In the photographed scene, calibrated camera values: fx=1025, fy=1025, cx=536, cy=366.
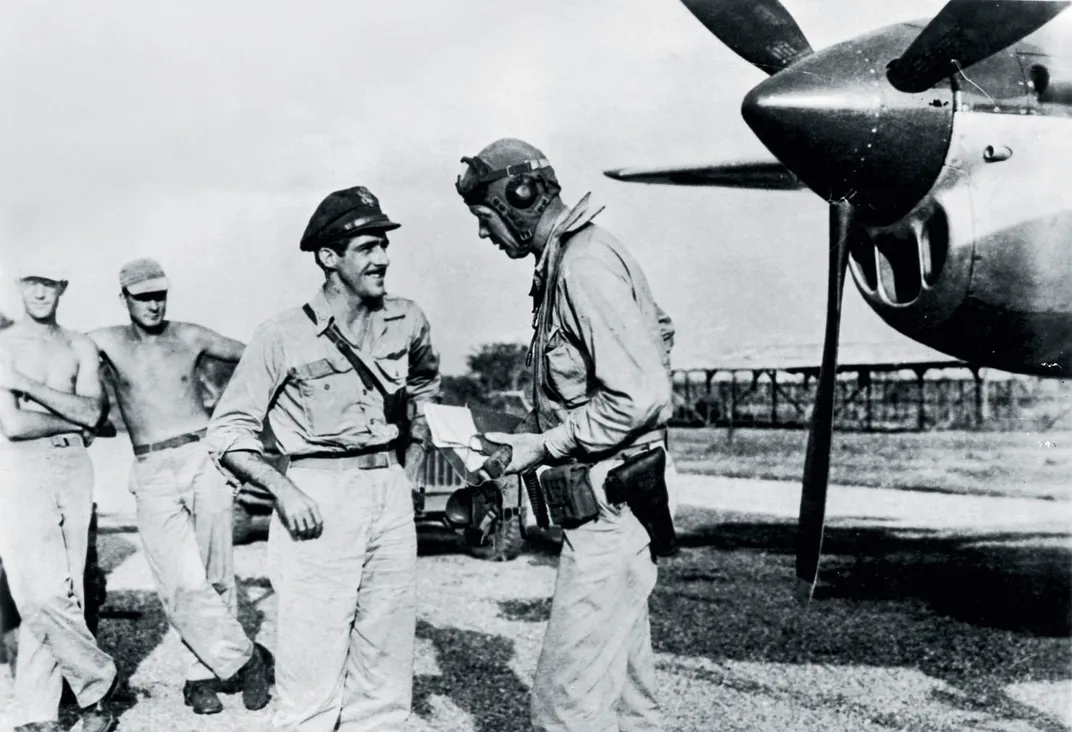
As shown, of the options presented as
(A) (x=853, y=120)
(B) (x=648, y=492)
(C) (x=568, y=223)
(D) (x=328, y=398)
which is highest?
(A) (x=853, y=120)

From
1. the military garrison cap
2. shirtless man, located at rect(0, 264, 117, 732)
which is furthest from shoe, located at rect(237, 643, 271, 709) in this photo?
the military garrison cap

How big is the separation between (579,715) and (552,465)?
74 cm

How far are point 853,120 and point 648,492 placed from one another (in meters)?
2.43

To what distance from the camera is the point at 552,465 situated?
125 inches

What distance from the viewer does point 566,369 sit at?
3.20 meters

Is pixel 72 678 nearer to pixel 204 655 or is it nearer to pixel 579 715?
Result: pixel 204 655

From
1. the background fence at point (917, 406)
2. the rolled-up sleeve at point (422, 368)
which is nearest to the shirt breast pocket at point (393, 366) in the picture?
the rolled-up sleeve at point (422, 368)

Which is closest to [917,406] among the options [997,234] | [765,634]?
[765,634]

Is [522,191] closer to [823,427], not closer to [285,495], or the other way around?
[285,495]

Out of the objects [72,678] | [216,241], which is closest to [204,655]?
[72,678]

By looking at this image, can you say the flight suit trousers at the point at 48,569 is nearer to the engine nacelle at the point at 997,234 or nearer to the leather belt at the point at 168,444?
the leather belt at the point at 168,444

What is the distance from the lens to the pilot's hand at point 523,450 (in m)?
3.10

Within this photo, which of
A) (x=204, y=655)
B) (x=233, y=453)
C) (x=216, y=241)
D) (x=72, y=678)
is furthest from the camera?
(x=216, y=241)

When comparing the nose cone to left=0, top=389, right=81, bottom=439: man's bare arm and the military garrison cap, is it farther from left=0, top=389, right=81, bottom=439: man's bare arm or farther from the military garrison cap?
left=0, top=389, right=81, bottom=439: man's bare arm
